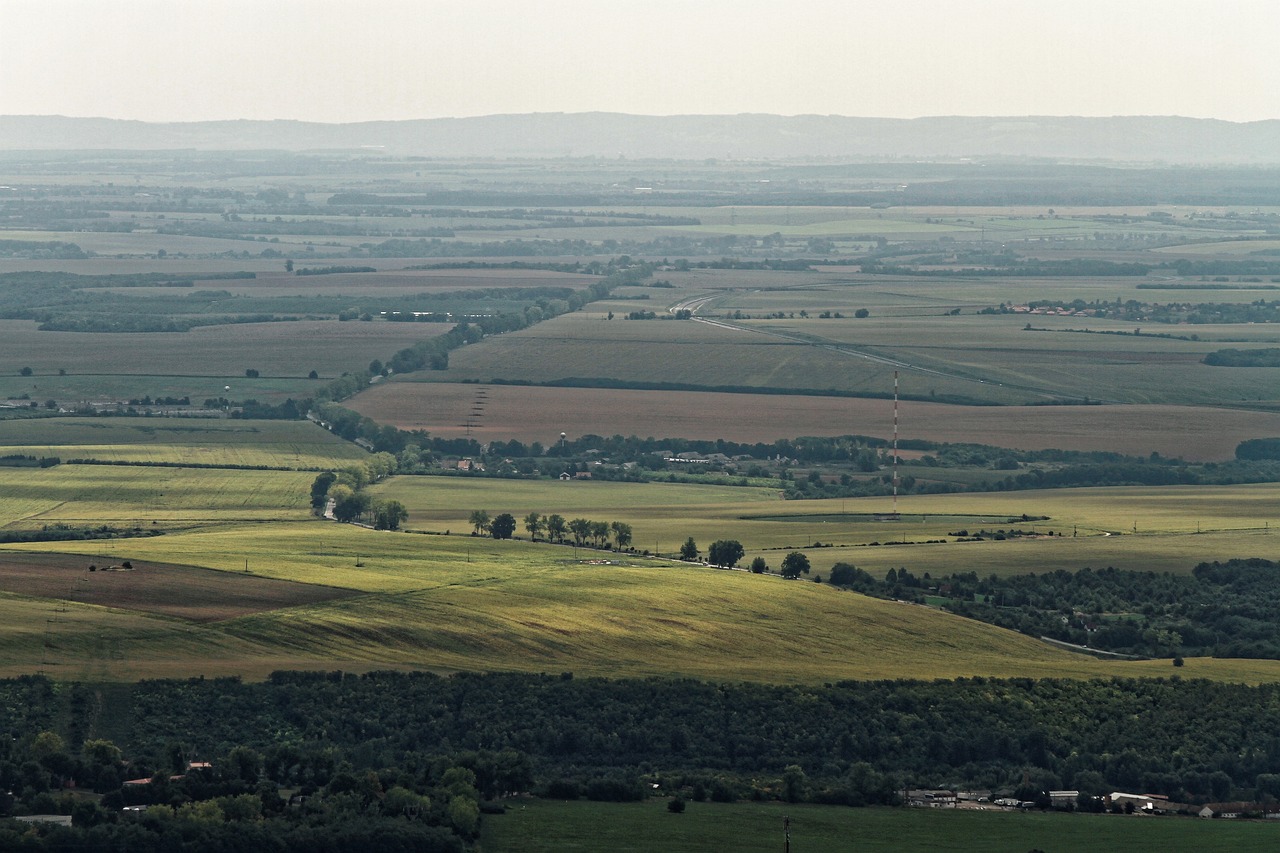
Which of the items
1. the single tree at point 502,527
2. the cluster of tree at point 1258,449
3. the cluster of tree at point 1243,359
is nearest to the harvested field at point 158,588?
the single tree at point 502,527

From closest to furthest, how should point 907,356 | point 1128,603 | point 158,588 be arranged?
point 158,588 → point 1128,603 → point 907,356

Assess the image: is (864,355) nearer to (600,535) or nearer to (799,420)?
(799,420)

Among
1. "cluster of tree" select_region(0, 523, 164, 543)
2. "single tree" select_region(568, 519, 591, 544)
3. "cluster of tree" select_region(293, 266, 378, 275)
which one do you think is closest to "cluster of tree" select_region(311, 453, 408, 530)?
"single tree" select_region(568, 519, 591, 544)

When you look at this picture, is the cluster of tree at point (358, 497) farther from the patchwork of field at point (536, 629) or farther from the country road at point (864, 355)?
the country road at point (864, 355)

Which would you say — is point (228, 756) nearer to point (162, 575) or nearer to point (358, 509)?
point (162, 575)

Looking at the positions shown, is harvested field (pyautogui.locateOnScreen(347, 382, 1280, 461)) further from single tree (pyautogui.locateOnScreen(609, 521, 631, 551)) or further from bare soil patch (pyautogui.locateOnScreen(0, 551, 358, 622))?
bare soil patch (pyautogui.locateOnScreen(0, 551, 358, 622))

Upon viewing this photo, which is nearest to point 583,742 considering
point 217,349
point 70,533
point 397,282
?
point 70,533

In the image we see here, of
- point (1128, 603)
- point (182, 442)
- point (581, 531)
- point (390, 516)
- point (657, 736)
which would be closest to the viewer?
point (657, 736)

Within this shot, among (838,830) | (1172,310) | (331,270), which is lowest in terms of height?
(838,830)
